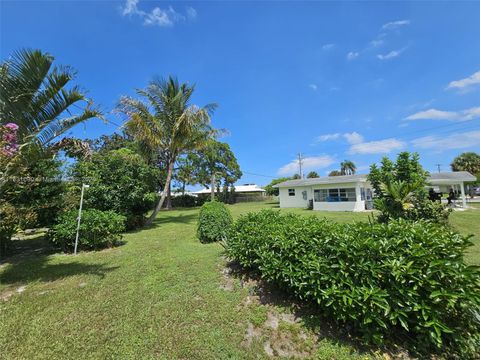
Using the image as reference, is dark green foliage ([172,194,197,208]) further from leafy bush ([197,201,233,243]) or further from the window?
leafy bush ([197,201,233,243])

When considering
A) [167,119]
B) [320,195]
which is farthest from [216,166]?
[167,119]

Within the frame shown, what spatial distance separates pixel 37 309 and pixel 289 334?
3696mm

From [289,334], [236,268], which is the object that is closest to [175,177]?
[236,268]

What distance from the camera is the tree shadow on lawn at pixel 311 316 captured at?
9.30ft

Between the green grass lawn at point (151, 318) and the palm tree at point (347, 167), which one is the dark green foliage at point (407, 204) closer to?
the green grass lawn at point (151, 318)

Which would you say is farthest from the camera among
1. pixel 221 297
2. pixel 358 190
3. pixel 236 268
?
pixel 358 190

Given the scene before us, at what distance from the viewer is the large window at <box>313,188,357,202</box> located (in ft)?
64.9

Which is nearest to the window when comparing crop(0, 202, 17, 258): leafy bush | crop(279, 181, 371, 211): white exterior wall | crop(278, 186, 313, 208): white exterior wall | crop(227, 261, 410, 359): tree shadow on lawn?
crop(279, 181, 371, 211): white exterior wall

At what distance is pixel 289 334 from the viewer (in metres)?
3.19

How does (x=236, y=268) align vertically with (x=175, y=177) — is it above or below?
below

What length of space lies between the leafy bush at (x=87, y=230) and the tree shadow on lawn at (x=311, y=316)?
15.3 ft

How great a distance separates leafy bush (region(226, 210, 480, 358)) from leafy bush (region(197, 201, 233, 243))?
457 centimetres

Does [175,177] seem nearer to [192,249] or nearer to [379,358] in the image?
[192,249]

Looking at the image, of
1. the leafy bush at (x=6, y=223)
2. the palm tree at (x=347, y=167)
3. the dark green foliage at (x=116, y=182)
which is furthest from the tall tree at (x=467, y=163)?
the leafy bush at (x=6, y=223)
